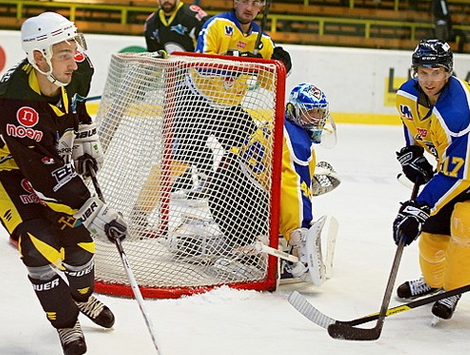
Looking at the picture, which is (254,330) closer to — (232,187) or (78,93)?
(232,187)

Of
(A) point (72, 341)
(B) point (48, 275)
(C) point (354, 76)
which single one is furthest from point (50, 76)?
(C) point (354, 76)

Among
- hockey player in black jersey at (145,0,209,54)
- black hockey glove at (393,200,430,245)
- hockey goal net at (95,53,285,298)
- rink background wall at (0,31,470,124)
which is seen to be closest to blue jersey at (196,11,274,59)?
hockey goal net at (95,53,285,298)

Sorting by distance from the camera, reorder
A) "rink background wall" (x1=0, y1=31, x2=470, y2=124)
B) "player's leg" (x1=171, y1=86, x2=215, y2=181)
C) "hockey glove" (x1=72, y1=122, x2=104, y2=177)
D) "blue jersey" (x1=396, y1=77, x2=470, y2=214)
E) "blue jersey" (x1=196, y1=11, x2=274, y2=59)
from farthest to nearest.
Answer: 1. "rink background wall" (x1=0, y1=31, x2=470, y2=124)
2. "blue jersey" (x1=196, y1=11, x2=274, y2=59)
3. "player's leg" (x1=171, y1=86, x2=215, y2=181)
4. "blue jersey" (x1=396, y1=77, x2=470, y2=214)
5. "hockey glove" (x1=72, y1=122, x2=104, y2=177)

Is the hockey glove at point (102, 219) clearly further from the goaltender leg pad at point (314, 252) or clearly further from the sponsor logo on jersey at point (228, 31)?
the sponsor logo on jersey at point (228, 31)

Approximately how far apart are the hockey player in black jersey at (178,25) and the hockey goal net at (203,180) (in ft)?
5.99

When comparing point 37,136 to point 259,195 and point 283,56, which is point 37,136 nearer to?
point 259,195

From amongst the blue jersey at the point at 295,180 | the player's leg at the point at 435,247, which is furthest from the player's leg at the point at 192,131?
the player's leg at the point at 435,247

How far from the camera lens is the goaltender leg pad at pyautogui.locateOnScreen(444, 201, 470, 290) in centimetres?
272

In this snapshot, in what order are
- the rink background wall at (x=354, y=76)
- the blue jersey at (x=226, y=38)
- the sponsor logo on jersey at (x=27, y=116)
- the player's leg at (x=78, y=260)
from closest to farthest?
the sponsor logo on jersey at (x=27, y=116), the player's leg at (x=78, y=260), the blue jersey at (x=226, y=38), the rink background wall at (x=354, y=76)

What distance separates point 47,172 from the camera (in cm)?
223

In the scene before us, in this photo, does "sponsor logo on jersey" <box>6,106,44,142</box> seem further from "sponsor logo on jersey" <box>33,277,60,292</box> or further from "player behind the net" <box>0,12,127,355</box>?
"sponsor logo on jersey" <box>33,277,60,292</box>

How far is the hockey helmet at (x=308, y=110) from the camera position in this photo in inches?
121

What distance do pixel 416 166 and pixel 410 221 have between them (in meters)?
0.32

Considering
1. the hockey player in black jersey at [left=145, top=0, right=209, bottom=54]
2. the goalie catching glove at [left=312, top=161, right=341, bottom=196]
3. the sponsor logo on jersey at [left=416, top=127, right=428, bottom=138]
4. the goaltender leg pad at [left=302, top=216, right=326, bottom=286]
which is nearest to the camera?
the sponsor logo on jersey at [left=416, top=127, right=428, bottom=138]
